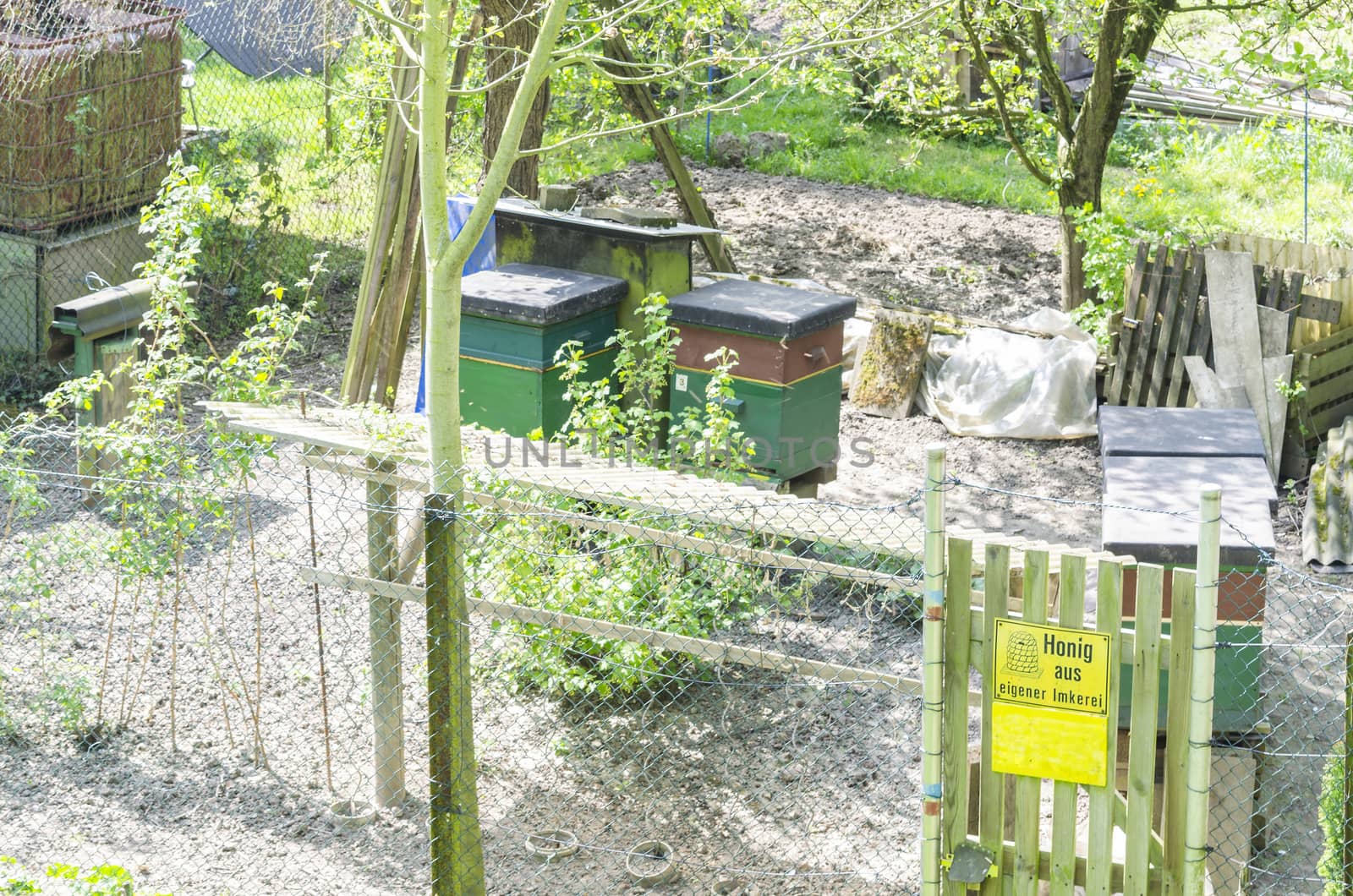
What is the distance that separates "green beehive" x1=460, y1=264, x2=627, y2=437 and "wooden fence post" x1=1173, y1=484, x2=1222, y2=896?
3789 millimetres

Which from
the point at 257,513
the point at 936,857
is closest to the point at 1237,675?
the point at 936,857

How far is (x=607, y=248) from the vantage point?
7.81 meters

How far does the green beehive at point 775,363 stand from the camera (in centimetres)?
714

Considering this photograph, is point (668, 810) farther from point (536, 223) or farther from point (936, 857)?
point (536, 223)

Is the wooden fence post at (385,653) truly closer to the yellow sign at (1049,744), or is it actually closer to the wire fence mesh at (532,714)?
the wire fence mesh at (532,714)

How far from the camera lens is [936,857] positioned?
423 cm

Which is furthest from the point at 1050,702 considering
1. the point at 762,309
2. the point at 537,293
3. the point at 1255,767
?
the point at 537,293

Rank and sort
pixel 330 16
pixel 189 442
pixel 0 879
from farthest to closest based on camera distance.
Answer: pixel 330 16 < pixel 189 442 < pixel 0 879

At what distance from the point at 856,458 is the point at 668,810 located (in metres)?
4.25

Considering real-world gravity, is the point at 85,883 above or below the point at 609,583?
below

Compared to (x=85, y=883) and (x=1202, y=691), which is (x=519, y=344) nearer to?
(x=85, y=883)

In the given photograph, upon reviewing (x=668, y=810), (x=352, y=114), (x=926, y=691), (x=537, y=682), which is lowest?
(x=668, y=810)

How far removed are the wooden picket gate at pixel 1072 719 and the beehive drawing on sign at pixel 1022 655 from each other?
28 mm

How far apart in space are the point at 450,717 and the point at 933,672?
5.18 ft
